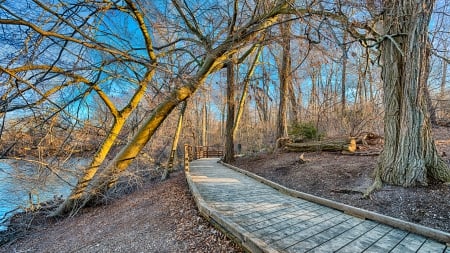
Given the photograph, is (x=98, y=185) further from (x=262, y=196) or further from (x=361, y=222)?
(x=361, y=222)

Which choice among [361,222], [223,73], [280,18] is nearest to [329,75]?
[223,73]

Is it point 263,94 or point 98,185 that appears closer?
point 98,185

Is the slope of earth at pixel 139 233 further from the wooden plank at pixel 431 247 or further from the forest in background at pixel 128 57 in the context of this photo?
the wooden plank at pixel 431 247

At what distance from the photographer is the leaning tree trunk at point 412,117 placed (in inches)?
202

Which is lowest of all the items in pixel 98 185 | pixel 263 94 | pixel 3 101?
pixel 98 185

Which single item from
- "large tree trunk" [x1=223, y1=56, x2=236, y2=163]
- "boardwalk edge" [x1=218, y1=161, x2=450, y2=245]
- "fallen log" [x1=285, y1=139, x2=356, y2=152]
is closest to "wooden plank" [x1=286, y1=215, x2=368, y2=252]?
"boardwalk edge" [x1=218, y1=161, x2=450, y2=245]

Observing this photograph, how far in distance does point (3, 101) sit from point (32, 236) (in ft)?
19.4

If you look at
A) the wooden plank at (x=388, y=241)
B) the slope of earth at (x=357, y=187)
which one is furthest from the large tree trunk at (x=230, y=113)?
the wooden plank at (x=388, y=241)

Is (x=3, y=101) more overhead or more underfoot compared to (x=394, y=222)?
more overhead

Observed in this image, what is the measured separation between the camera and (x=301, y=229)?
138 inches

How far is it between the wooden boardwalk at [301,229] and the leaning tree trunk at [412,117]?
210cm

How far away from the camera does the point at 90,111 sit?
4.79 metres

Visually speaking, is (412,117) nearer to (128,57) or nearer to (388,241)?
(388,241)

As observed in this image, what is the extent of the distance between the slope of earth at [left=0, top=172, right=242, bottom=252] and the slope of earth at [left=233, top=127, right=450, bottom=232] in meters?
3.22
